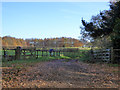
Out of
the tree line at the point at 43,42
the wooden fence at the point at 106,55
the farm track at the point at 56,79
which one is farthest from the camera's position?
the tree line at the point at 43,42

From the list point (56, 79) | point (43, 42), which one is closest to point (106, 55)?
point (56, 79)

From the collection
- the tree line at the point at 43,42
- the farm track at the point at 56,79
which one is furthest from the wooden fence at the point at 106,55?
the tree line at the point at 43,42

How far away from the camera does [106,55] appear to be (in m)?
11.2

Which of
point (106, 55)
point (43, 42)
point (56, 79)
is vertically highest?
point (43, 42)

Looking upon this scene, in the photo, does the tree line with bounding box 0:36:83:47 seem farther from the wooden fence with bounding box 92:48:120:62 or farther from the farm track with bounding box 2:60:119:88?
the farm track with bounding box 2:60:119:88

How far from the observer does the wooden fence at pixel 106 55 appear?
10431 millimetres

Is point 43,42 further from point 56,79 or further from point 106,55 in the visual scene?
point 56,79

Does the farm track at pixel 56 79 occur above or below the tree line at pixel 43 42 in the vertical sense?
below

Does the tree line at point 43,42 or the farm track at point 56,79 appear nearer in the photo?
the farm track at point 56,79

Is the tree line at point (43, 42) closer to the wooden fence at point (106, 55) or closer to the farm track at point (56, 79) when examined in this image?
the wooden fence at point (106, 55)

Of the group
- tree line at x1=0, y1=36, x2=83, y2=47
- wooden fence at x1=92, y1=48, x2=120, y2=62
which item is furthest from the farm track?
tree line at x1=0, y1=36, x2=83, y2=47

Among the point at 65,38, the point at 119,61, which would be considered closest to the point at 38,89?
the point at 119,61

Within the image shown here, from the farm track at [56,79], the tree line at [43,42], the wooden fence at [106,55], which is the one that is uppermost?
the tree line at [43,42]

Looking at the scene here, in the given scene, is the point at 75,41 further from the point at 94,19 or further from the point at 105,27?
the point at 105,27
